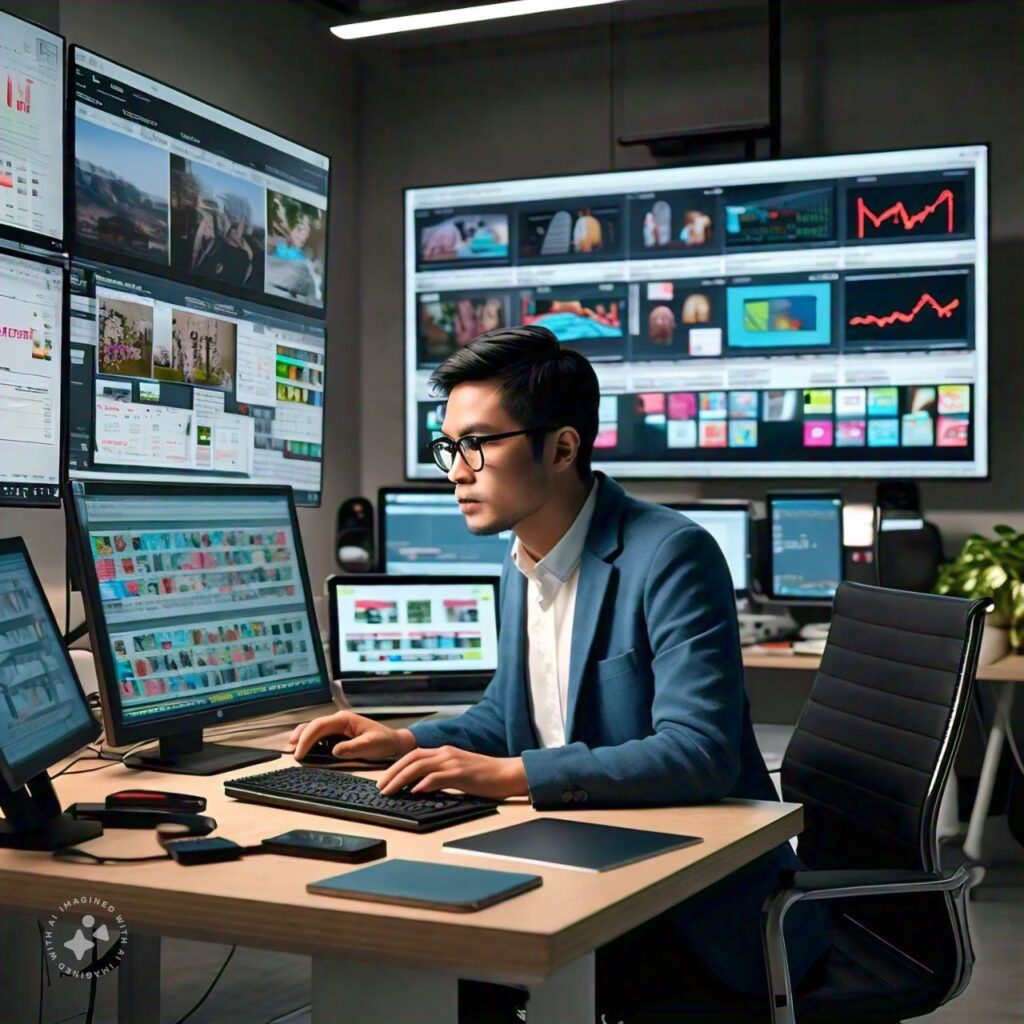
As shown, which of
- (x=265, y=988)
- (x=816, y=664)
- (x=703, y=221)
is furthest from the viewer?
(x=703, y=221)

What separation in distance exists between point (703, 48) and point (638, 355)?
1.31m

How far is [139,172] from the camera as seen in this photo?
2.71 meters

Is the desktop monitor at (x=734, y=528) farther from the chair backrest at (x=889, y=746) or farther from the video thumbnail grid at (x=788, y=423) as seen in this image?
the chair backrest at (x=889, y=746)

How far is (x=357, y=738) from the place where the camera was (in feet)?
6.39

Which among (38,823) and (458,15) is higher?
(458,15)

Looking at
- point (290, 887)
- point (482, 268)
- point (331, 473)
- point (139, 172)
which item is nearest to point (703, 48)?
point (482, 268)

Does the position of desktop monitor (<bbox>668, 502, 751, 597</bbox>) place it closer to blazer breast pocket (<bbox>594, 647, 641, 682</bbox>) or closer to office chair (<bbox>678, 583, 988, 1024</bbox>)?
office chair (<bbox>678, 583, 988, 1024</bbox>)

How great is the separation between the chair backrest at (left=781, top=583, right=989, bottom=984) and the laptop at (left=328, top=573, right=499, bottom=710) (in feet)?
2.74

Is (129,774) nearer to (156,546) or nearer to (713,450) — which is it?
(156,546)

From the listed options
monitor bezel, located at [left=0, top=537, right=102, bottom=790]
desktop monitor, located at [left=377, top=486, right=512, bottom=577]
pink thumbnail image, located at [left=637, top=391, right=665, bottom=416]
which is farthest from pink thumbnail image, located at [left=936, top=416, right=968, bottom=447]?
monitor bezel, located at [left=0, top=537, right=102, bottom=790]

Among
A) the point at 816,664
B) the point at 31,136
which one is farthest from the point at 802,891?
the point at 816,664

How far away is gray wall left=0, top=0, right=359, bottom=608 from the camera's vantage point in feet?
14.5

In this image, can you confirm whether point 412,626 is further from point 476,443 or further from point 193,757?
point 476,443

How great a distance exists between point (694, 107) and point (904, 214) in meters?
1.08
